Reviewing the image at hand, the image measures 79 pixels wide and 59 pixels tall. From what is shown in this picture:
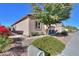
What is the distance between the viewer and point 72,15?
8.48 feet

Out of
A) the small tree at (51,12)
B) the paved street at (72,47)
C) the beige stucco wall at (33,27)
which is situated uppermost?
the small tree at (51,12)

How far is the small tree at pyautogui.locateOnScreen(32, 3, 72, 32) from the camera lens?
257cm

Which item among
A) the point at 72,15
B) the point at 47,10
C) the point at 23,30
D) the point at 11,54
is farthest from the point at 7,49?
the point at 72,15

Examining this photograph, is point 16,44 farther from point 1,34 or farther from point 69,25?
point 69,25

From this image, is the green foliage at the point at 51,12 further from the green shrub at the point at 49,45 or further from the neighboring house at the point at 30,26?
the green shrub at the point at 49,45

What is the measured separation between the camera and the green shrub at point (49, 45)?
2545mm

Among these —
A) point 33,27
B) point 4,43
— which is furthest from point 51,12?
point 4,43

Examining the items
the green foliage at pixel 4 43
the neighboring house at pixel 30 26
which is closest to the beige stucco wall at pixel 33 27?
the neighboring house at pixel 30 26

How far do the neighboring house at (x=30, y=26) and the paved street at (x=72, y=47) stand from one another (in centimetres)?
17

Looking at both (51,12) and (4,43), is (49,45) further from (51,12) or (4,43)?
(4,43)

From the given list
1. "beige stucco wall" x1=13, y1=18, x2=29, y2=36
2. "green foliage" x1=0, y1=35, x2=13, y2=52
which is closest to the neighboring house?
"beige stucco wall" x1=13, y1=18, x2=29, y2=36

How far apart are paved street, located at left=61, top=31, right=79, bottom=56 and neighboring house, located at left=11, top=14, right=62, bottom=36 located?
0.17 m

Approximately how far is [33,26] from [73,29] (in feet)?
1.44

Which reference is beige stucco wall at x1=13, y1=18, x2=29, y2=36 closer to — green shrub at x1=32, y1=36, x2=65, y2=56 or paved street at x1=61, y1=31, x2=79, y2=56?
green shrub at x1=32, y1=36, x2=65, y2=56
